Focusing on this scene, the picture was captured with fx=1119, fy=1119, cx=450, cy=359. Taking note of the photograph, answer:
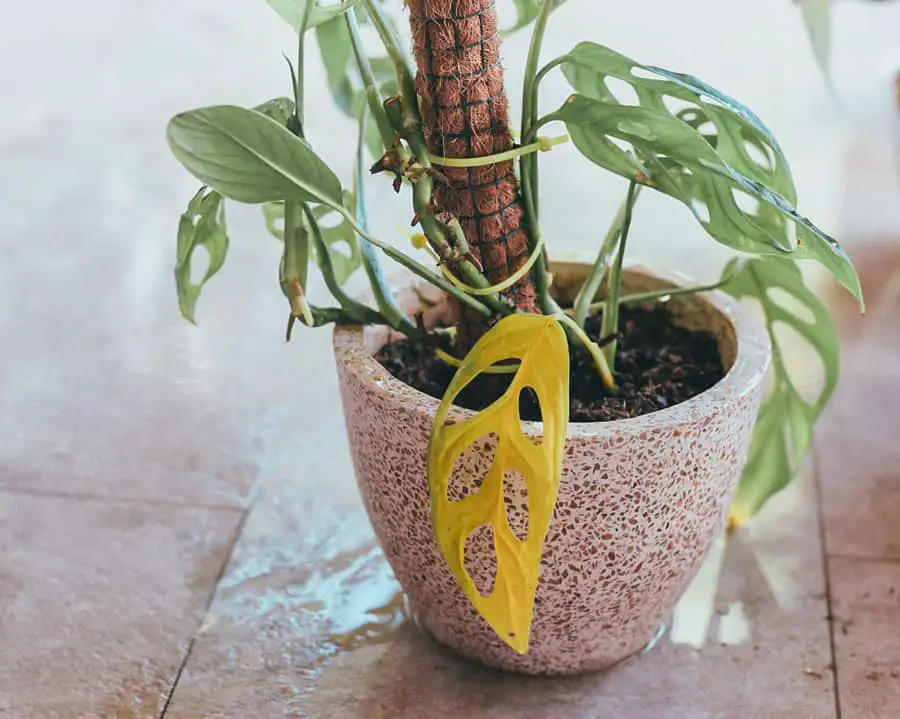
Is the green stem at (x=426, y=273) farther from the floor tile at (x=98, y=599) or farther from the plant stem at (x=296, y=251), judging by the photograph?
the floor tile at (x=98, y=599)

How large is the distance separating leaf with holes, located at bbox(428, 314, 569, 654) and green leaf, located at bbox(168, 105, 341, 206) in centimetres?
15

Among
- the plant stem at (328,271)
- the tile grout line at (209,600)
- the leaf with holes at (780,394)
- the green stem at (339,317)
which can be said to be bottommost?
the tile grout line at (209,600)

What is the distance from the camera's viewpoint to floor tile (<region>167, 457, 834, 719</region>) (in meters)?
0.92

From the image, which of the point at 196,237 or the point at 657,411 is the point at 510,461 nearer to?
the point at 657,411

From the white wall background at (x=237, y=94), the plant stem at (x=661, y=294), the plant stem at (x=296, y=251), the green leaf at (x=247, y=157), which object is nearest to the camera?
the green leaf at (x=247, y=157)

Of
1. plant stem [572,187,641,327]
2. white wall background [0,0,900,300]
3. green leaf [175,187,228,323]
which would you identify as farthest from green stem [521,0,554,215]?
white wall background [0,0,900,300]

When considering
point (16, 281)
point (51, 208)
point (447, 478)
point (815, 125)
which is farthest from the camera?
point (815, 125)

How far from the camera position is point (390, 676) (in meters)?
0.95

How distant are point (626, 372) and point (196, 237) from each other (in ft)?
1.17

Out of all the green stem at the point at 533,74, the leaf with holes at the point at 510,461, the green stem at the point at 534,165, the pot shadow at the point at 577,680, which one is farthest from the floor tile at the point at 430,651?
the green stem at the point at 533,74

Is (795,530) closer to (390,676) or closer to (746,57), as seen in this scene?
(390,676)

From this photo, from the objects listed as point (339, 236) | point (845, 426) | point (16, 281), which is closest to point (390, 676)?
point (339, 236)

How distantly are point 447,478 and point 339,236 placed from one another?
32cm

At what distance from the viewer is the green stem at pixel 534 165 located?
765mm
